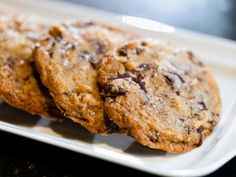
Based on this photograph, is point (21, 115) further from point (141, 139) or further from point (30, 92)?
point (141, 139)

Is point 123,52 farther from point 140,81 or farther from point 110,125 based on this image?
point 110,125

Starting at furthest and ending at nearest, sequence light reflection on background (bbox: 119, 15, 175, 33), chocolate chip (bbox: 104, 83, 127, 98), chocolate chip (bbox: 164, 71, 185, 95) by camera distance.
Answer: light reflection on background (bbox: 119, 15, 175, 33) → chocolate chip (bbox: 164, 71, 185, 95) → chocolate chip (bbox: 104, 83, 127, 98)

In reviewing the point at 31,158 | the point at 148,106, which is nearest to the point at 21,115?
the point at 31,158

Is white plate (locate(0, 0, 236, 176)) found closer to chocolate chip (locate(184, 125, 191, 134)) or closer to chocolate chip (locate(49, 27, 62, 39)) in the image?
chocolate chip (locate(184, 125, 191, 134))

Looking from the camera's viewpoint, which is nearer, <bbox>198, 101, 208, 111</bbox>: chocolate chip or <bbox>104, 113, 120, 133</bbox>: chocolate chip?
<bbox>104, 113, 120, 133</bbox>: chocolate chip

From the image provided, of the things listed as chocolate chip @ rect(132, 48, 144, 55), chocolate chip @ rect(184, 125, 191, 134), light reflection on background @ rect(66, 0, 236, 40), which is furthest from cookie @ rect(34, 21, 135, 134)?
light reflection on background @ rect(66, 0, 236, 40)

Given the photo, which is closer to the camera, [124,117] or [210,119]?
[124,117]
